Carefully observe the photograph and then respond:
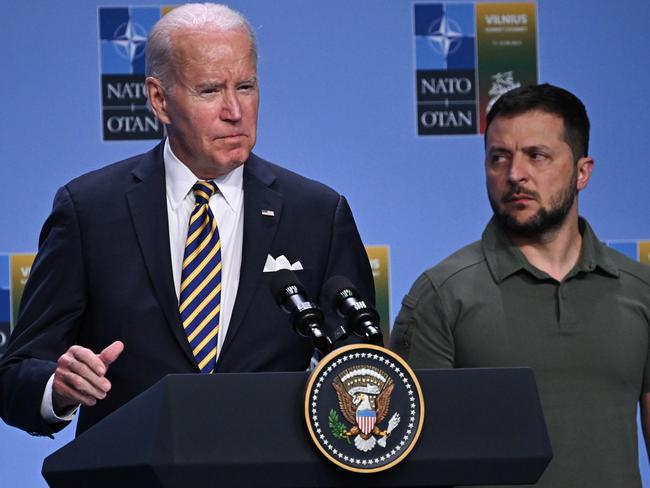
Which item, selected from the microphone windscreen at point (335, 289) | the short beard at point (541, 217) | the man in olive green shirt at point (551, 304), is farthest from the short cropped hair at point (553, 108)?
the microphone windscreen at point (335, 289)

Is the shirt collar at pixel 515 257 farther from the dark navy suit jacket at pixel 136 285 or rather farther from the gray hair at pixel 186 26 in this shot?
the gray hair at pixel 186 26

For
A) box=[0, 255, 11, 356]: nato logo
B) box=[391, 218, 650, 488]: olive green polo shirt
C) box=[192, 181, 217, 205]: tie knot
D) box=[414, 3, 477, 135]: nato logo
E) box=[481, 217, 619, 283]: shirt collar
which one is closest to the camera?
box=[192, 181, 217, 205]: tie knot

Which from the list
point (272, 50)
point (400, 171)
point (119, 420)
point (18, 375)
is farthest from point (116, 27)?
point (119, 420)

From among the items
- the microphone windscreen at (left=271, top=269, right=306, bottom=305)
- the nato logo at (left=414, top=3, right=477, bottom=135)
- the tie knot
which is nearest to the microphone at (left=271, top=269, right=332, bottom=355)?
the microphone windscreen at (left=271, top=269, right=306, bottom=305)

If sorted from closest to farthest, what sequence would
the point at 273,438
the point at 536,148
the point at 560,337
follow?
the point at 273,438
the point at 560,337
the point at 536,148

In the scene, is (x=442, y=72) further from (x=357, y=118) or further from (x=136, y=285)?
(x=136, y=285)

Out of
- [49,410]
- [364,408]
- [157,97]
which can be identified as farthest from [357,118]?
[364,408]

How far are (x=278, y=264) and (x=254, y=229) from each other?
83 millimetres

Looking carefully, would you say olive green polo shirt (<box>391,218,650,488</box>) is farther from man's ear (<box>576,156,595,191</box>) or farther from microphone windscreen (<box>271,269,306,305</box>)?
microphone windscreen (<box>271,269,306,305</box>)

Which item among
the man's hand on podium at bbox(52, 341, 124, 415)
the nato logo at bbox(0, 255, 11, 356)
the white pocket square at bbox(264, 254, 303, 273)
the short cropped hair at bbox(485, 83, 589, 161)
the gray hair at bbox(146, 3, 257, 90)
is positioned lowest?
the nato logo at bbox(0, 255, 11, 356)

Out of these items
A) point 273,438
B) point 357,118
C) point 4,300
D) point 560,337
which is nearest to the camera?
point 273,438

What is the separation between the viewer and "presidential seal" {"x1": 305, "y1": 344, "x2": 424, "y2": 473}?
5.19ft

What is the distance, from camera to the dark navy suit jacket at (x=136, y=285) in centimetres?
220

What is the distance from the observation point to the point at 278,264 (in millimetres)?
Result: 2281
